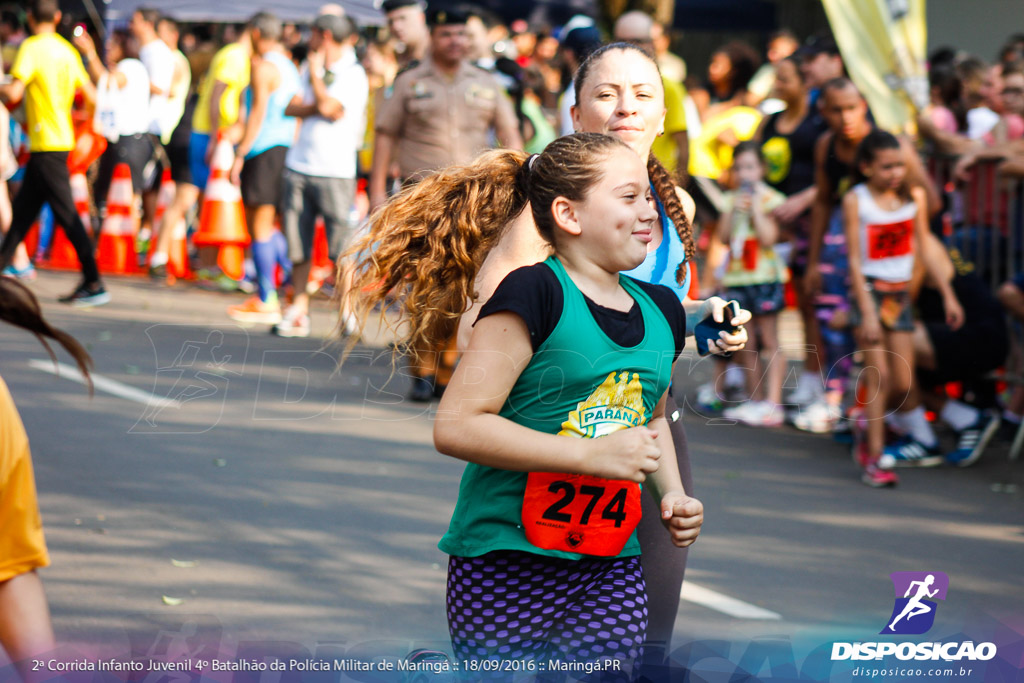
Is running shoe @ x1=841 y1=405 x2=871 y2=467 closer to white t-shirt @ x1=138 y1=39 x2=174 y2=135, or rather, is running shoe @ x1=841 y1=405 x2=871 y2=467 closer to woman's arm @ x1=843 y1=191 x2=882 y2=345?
woman's arm @ x1=843 y1=191 x2=882 y2=345

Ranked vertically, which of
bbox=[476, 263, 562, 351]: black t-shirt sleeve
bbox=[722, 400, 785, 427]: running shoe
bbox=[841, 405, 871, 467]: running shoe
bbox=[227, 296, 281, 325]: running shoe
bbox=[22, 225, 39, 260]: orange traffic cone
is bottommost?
bbox=[22, 225, 39, 260]: orange traffic cone

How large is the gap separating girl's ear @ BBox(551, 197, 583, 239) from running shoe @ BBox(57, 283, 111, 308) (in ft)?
27.9

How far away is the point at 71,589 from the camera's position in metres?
4.48

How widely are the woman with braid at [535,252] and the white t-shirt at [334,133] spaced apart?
6554 mm

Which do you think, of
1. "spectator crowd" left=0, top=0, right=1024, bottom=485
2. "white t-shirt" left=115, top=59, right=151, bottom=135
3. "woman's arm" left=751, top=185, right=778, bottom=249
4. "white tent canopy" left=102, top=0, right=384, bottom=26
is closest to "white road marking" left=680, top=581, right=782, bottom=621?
"spectator crowd" left=0, top=0, right=1024, bottom=485

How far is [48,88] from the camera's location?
34.6 feet

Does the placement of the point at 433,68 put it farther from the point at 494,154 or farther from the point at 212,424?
the point at 494,154

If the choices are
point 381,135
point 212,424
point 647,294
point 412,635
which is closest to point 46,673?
point 647,294

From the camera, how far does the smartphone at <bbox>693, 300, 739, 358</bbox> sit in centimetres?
286

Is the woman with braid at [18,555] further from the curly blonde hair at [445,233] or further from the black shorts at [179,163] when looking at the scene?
the black shorts at [179,163]

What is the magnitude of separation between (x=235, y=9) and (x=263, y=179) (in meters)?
6.97

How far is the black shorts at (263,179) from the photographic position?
1006 cm

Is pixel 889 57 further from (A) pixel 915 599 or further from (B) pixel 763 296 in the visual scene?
(A) pixel 915 599

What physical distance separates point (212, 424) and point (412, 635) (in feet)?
10.8
